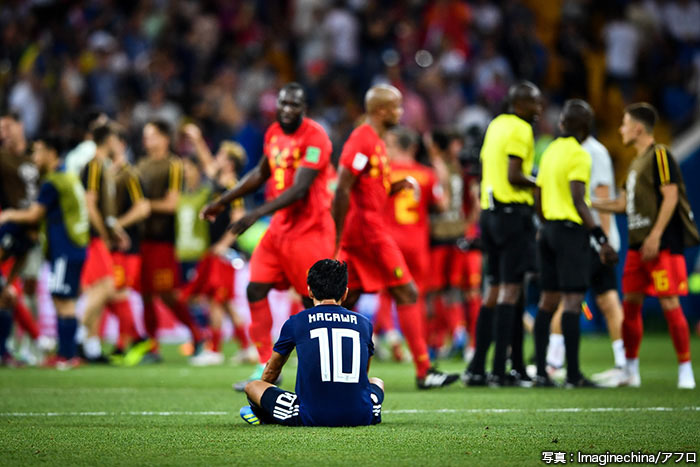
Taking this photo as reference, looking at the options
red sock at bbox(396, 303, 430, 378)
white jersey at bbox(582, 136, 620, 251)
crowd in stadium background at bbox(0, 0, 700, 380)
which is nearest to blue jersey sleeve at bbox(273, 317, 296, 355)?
red sock at bbox(396, 303, 430, 378)

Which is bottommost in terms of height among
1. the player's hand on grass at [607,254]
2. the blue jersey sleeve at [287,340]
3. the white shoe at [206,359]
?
the white shoe at [206,359]

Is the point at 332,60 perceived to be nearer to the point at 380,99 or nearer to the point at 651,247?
the point at 380,99

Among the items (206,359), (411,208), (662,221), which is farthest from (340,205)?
(206,359)

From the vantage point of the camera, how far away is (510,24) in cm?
2231

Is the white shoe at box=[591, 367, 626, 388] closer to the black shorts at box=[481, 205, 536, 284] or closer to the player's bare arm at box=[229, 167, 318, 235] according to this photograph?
the black shorts at box=[481, 205, 536, 284]

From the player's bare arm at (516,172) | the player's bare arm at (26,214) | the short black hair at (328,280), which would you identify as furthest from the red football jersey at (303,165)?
the player's bare arm at (26,214)

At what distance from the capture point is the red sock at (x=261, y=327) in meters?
9.16

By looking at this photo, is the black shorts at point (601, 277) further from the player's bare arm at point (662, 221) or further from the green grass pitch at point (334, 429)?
the green grass pitch at point (334, 429)

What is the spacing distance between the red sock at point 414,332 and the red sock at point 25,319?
5.42 metres

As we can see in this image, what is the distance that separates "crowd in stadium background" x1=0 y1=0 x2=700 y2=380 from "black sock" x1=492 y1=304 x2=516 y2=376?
10.7 meters

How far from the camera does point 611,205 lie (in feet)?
33.0

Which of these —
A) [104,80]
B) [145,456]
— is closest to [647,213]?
[145,456]

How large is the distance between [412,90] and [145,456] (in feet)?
54.5

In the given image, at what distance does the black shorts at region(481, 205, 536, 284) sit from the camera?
973 centimetres
